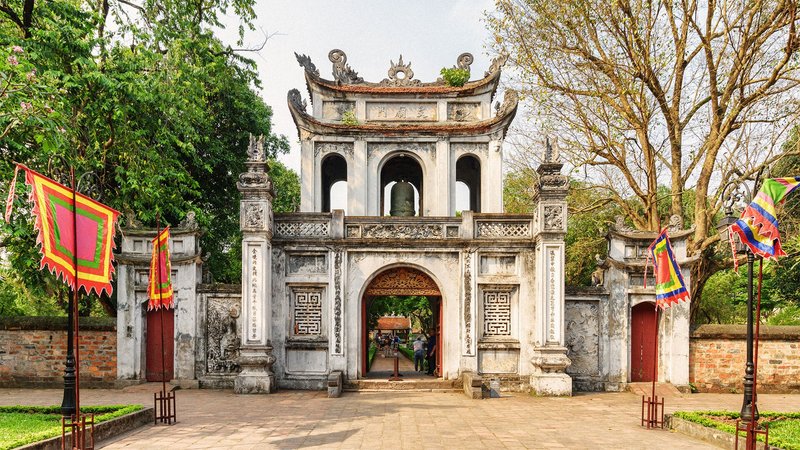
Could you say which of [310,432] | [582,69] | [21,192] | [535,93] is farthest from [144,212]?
[582,69]

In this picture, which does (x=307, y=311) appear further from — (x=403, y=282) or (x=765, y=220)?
(x=765, y=220)

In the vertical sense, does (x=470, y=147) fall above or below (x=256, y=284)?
above

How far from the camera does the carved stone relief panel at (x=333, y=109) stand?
17.3m

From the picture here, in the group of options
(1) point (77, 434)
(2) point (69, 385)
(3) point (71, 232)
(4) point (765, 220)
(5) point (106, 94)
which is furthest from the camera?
(5) point (106, 94)

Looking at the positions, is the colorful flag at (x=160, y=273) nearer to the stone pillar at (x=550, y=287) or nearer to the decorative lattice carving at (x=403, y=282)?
the decorative lattice carving at (x=403, y=282)

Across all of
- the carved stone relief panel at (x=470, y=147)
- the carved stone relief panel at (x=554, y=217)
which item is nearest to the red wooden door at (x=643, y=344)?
the carved stone relief panel at (x=554, y=217)

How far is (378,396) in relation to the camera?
13.8 meters

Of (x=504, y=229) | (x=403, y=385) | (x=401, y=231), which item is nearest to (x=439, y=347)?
(x=403, y=385)

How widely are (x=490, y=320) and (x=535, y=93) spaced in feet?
Answer: 24.8

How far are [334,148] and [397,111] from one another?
2164 millimetres

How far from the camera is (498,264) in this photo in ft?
49.6

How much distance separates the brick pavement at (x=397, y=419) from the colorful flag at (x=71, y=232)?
281 centimetres

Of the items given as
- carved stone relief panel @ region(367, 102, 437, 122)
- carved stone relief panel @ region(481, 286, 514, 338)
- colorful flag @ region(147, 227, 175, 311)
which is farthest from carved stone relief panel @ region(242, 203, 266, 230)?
carved stone relief panel @ region(481, 286, 514, 338)

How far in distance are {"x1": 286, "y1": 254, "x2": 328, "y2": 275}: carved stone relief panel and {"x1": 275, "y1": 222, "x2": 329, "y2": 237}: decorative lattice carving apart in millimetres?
565
